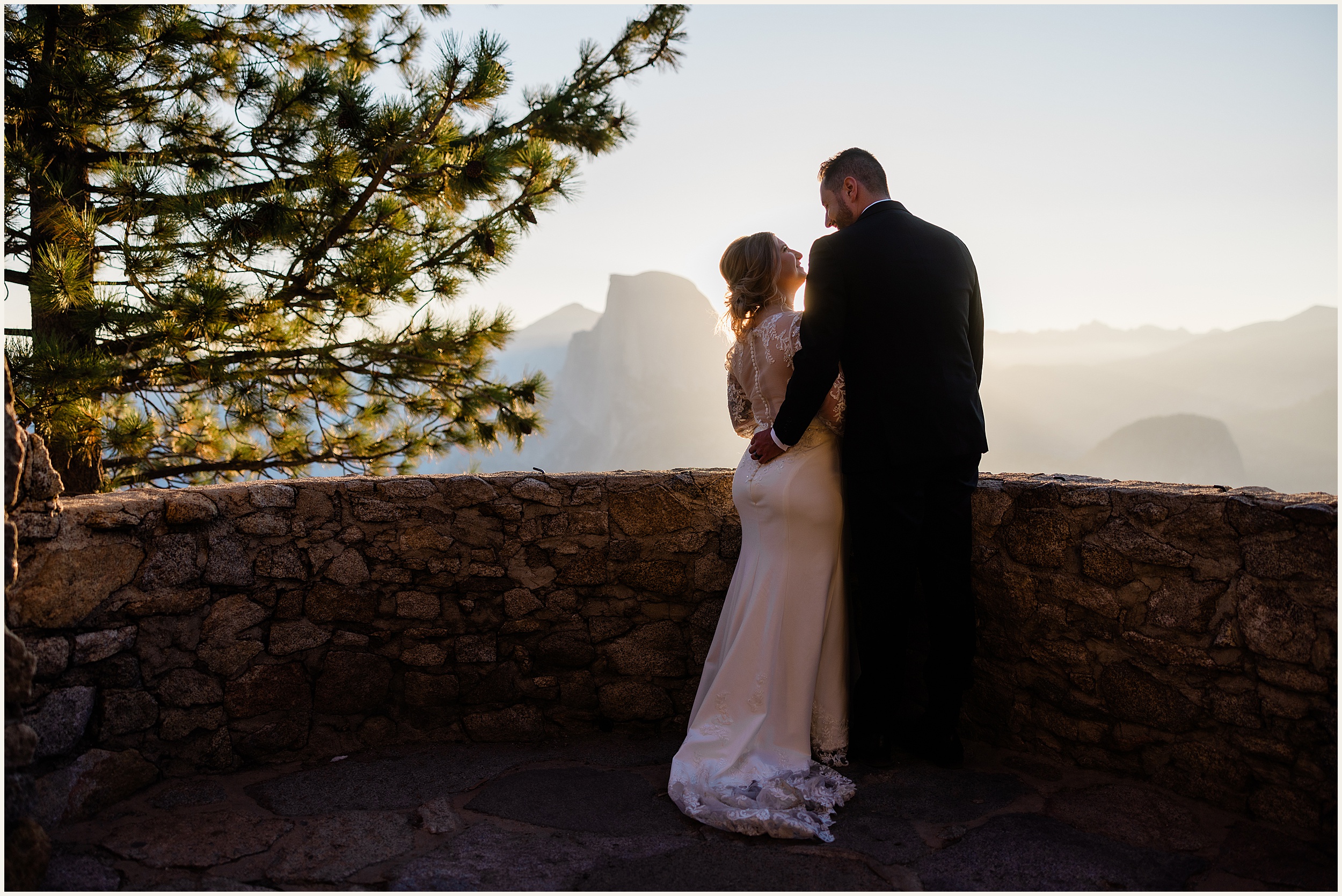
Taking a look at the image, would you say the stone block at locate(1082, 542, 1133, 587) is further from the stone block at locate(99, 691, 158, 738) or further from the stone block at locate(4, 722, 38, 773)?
the stone block at locate(99, 691, 158, 738)

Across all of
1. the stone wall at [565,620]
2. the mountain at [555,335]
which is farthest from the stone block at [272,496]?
the mountain at [555,335]

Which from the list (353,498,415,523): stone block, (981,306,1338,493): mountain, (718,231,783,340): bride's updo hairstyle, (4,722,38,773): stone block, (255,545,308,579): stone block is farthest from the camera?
(981,306,1338,493): mountain

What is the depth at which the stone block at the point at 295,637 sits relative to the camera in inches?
101

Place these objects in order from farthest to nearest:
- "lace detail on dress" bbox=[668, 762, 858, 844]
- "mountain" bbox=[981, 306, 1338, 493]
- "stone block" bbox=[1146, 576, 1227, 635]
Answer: "mountain" bbox=[981, 306, 1338, 493] → "stone block" bbox=[1146, 576, 1227, 635] → "lace detail on dress" bbox=[668, 762, 858, 844]

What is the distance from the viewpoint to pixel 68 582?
7.03 feet

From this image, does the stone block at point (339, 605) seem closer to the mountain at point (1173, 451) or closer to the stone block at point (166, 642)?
the stone block at point (166, 642)

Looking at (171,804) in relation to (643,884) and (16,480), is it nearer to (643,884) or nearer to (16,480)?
(16,480)

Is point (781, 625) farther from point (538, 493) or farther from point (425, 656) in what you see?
point (425, 656)

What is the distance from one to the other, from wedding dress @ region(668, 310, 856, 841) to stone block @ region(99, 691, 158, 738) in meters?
1.52

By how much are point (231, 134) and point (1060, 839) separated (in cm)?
544

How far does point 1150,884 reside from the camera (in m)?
1.72

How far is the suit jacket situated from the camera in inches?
87.7

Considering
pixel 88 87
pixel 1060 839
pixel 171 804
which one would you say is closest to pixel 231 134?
pixel 88 87

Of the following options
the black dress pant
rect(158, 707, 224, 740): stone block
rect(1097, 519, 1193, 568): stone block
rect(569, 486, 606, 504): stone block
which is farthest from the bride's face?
rect(158, 707, 224, 740): stone block
